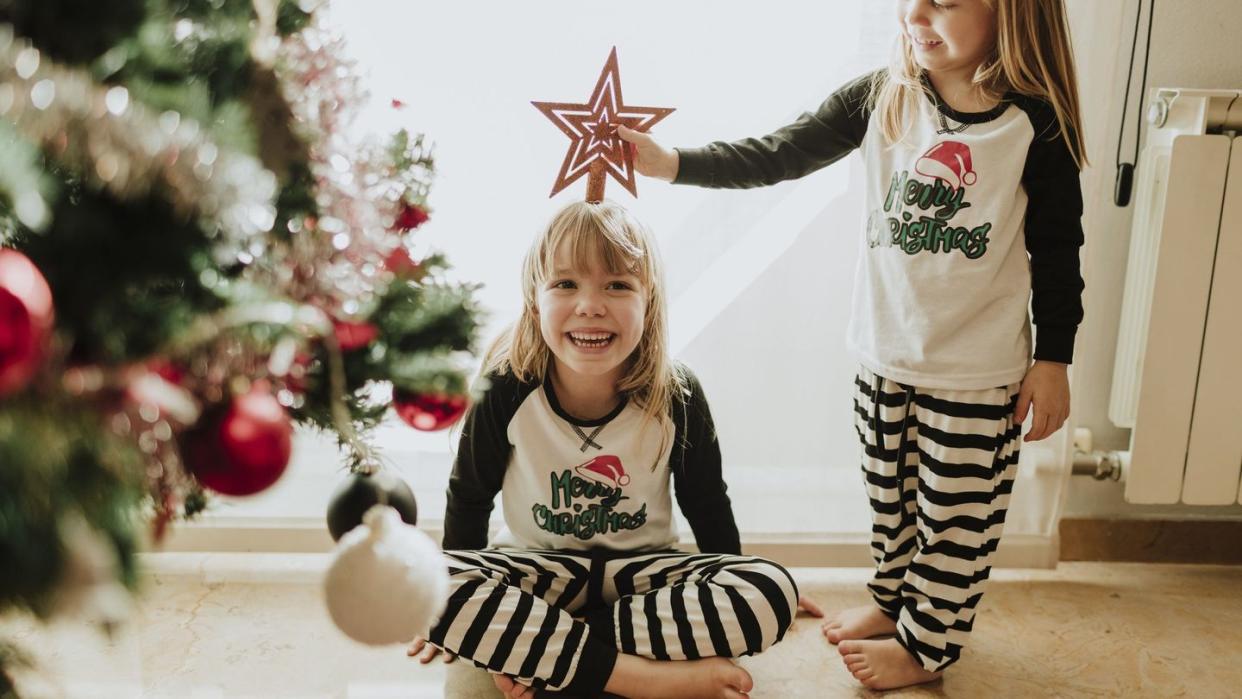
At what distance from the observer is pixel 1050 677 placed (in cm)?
123

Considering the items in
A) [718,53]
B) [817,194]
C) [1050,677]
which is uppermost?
[718,53]

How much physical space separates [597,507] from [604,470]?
52 millimetres

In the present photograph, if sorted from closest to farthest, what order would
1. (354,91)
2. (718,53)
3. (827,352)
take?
(354,91), (718,53), (827,352)

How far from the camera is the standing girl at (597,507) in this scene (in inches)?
43.1

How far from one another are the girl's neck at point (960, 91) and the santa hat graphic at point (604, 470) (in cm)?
61

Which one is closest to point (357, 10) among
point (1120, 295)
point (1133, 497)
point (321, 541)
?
point (321, 541)

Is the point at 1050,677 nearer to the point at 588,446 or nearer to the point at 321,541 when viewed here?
the point at 588,446

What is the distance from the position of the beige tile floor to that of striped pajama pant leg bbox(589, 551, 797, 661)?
12cm

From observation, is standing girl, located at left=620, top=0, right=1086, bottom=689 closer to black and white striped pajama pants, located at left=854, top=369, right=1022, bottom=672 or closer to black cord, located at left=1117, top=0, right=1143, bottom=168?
black and white striped pajama pants, located at left=854, top=369, right=1022, bottom=672

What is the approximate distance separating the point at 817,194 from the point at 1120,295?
0.52m

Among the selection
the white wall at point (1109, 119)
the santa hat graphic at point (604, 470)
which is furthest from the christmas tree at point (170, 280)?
the white wall at point (1109, 119)

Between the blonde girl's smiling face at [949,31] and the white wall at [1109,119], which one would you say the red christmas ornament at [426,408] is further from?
the white wall at [1109,119]

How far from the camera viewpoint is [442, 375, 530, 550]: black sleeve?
1.24m

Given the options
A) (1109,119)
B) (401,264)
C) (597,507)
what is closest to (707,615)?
(597,507)
